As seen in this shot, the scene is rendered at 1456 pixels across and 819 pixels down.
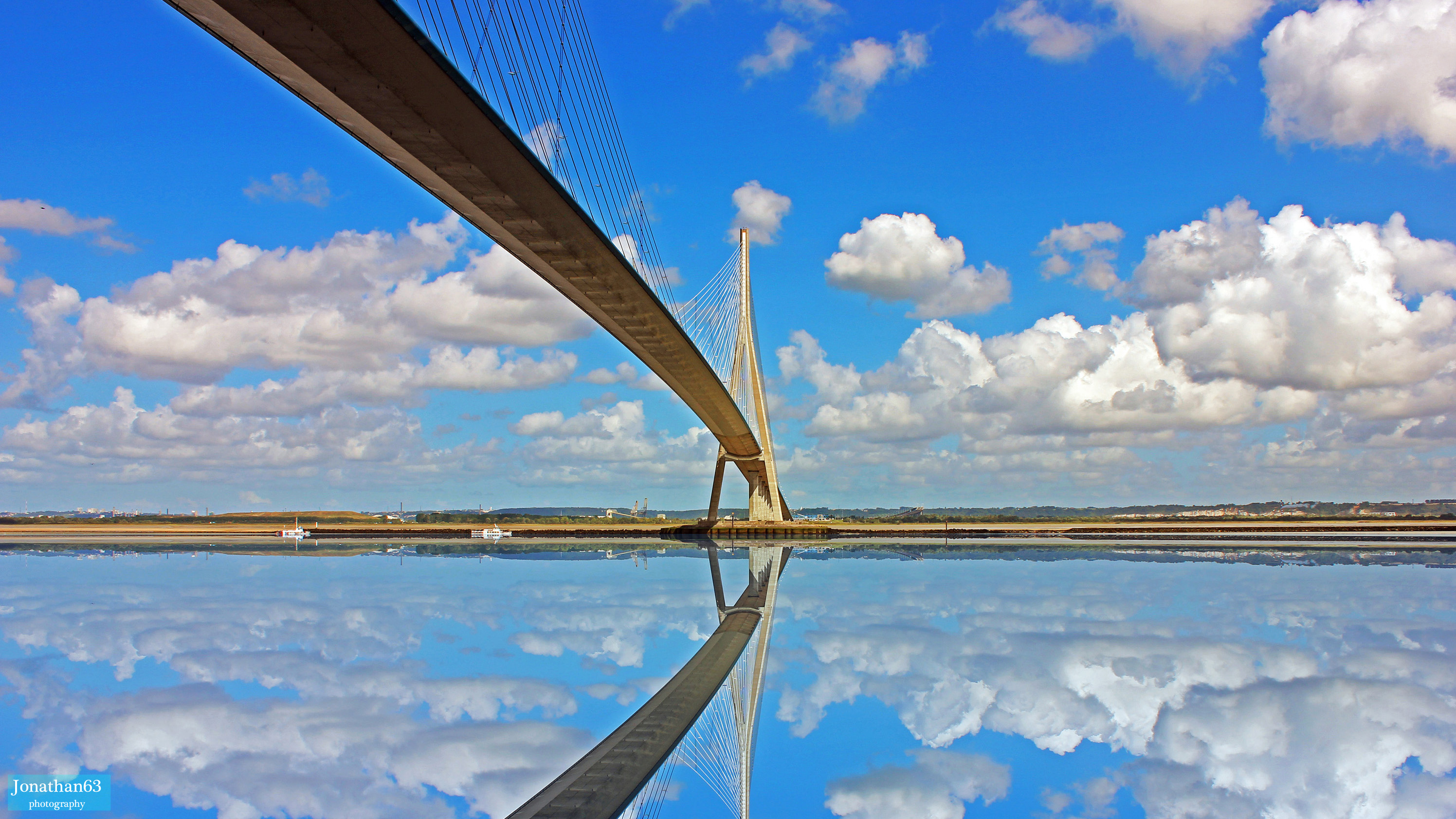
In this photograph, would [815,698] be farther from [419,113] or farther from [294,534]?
[294,534]

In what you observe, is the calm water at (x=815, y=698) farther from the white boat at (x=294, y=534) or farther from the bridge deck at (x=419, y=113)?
the white boat at (x=294, y=534)

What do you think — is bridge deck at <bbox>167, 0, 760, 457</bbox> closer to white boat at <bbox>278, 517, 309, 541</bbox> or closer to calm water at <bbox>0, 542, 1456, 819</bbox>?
calm water at <bbox>0, 542, 1456, 819</bbox>

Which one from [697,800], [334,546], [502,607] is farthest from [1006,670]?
[334,546]

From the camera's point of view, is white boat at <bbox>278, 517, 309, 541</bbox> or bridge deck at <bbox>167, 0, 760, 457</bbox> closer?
bridge deck at <bbox>167, 0, 760, 457</bbox>

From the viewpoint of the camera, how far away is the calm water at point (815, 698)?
6117 millimetres

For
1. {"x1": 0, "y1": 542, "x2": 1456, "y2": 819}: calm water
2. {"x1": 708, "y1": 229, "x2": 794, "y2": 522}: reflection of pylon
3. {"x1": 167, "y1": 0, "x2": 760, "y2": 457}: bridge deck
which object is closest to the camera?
{"x1": 0, "y1": 542, "x2": 1456, "y2": 819}: calm water

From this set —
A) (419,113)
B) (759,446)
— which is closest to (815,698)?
(419,113)

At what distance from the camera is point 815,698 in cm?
888

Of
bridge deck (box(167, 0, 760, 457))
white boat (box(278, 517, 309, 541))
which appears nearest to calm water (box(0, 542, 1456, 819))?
bridge deck (box(167, 0, 760, 457))

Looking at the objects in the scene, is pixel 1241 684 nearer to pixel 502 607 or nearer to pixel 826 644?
pixel 826 644

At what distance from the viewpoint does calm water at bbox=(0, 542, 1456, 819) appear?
6117mm

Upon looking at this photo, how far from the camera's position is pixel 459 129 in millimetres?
10266

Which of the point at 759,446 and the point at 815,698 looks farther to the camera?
the point at 759,446

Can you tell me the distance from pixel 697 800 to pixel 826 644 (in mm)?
6093
